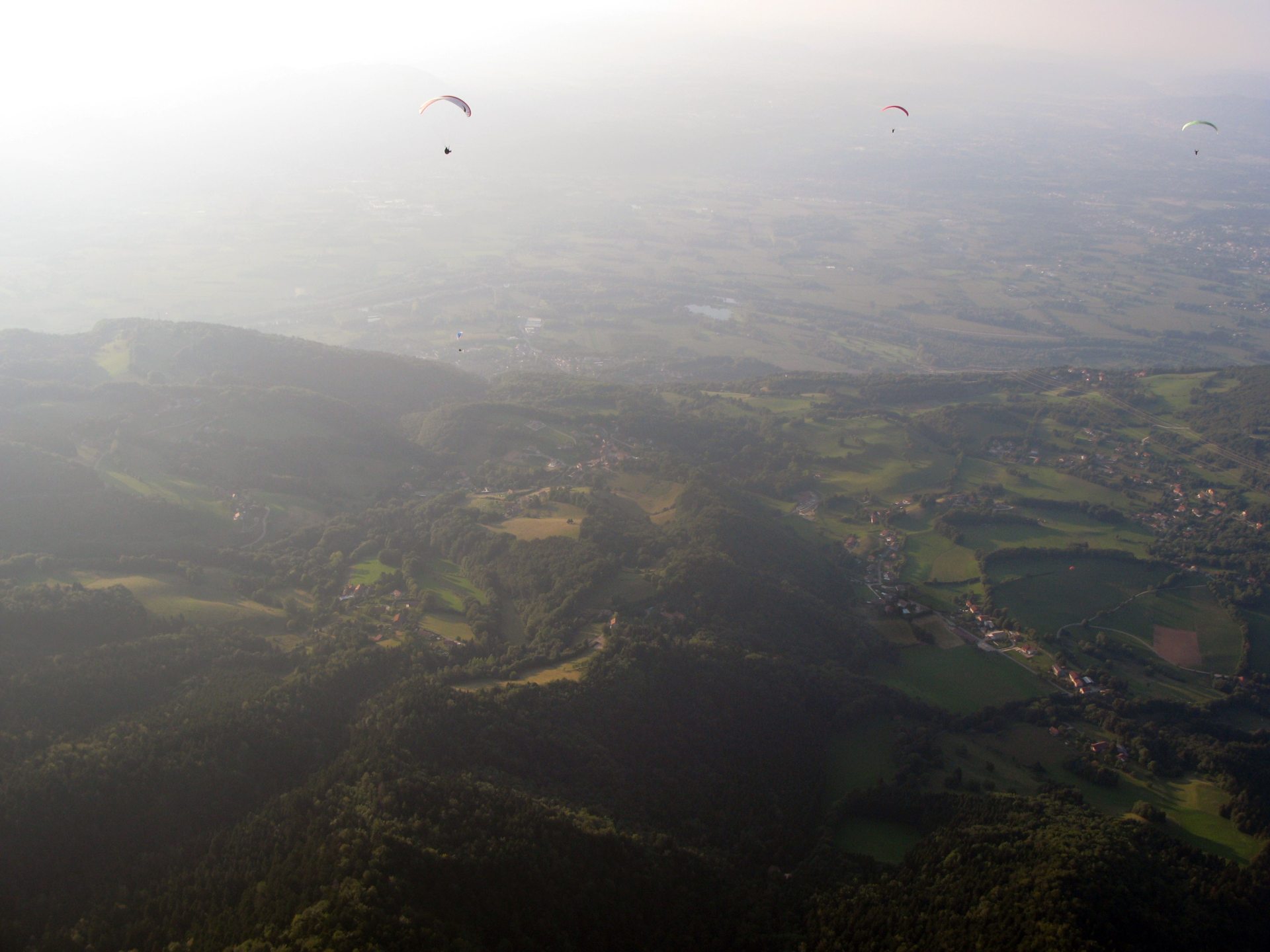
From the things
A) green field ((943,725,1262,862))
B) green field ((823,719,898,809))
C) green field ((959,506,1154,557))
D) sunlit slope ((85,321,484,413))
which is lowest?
green field ((823,719,898,809))

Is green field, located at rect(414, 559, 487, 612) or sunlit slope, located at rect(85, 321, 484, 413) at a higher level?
sunlit slope, located at rect(85, 321, 484, 413)

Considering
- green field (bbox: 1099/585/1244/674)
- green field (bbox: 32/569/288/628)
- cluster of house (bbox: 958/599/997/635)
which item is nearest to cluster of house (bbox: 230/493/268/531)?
green field (bbox: 32/569/288/628)

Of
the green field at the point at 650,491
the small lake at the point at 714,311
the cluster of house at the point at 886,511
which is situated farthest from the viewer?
the small lake at the point at 714,311

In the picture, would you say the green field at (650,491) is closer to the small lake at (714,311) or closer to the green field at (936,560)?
the green field at (936,560)

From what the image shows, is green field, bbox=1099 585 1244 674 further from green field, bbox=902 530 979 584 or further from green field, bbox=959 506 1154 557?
green field, bbox=902 530 979 584

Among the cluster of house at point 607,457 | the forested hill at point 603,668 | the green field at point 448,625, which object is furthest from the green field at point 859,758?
the cluster of house at point 607,457

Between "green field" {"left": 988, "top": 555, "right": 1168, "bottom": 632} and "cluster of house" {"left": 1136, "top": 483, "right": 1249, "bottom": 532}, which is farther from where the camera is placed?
"cluster of house" {"left": 1136, "top": 483, "right": 1249, "bottom": 532}
